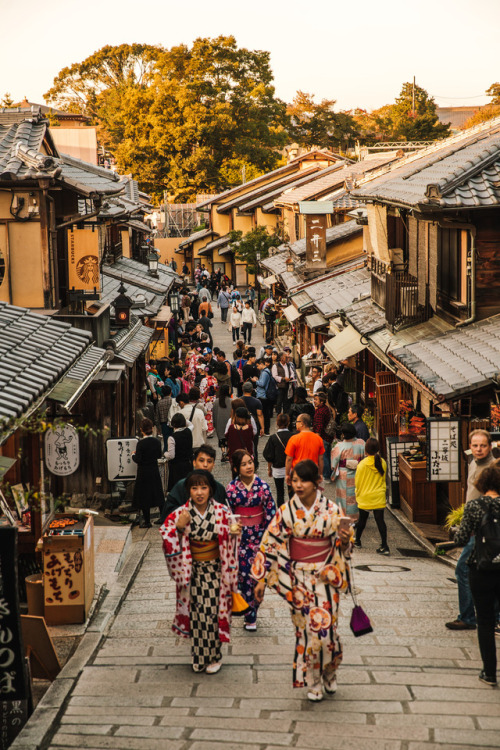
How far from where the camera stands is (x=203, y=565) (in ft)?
23.3

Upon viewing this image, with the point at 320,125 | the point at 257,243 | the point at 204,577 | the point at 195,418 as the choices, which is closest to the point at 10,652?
the point at 204,577

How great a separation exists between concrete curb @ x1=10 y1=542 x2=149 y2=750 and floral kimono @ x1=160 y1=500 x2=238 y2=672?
106 centimetres

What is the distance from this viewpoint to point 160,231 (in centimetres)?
6575

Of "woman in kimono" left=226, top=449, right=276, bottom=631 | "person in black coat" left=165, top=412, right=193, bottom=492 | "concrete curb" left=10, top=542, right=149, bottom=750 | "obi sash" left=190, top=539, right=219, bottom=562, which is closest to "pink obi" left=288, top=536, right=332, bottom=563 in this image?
"obi sash" left=190, top=539, right=219, bottom=562

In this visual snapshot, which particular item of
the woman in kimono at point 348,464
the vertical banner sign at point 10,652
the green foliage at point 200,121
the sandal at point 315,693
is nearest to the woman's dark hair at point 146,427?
the woman in kimono at point 348,464

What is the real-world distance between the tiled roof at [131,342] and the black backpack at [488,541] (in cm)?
983

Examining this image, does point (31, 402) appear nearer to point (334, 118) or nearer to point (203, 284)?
point (203, 284)

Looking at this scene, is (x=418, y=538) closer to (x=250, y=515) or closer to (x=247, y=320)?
(x=250, y=515)

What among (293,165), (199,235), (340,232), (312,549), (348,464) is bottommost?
(348,464)

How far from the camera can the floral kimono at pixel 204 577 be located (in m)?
7.04

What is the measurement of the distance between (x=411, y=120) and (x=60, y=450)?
60.5 meters

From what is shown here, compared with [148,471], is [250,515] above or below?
above

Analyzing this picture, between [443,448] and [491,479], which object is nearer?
[491,479]

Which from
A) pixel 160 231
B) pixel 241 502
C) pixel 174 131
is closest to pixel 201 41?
pixel 174 131
